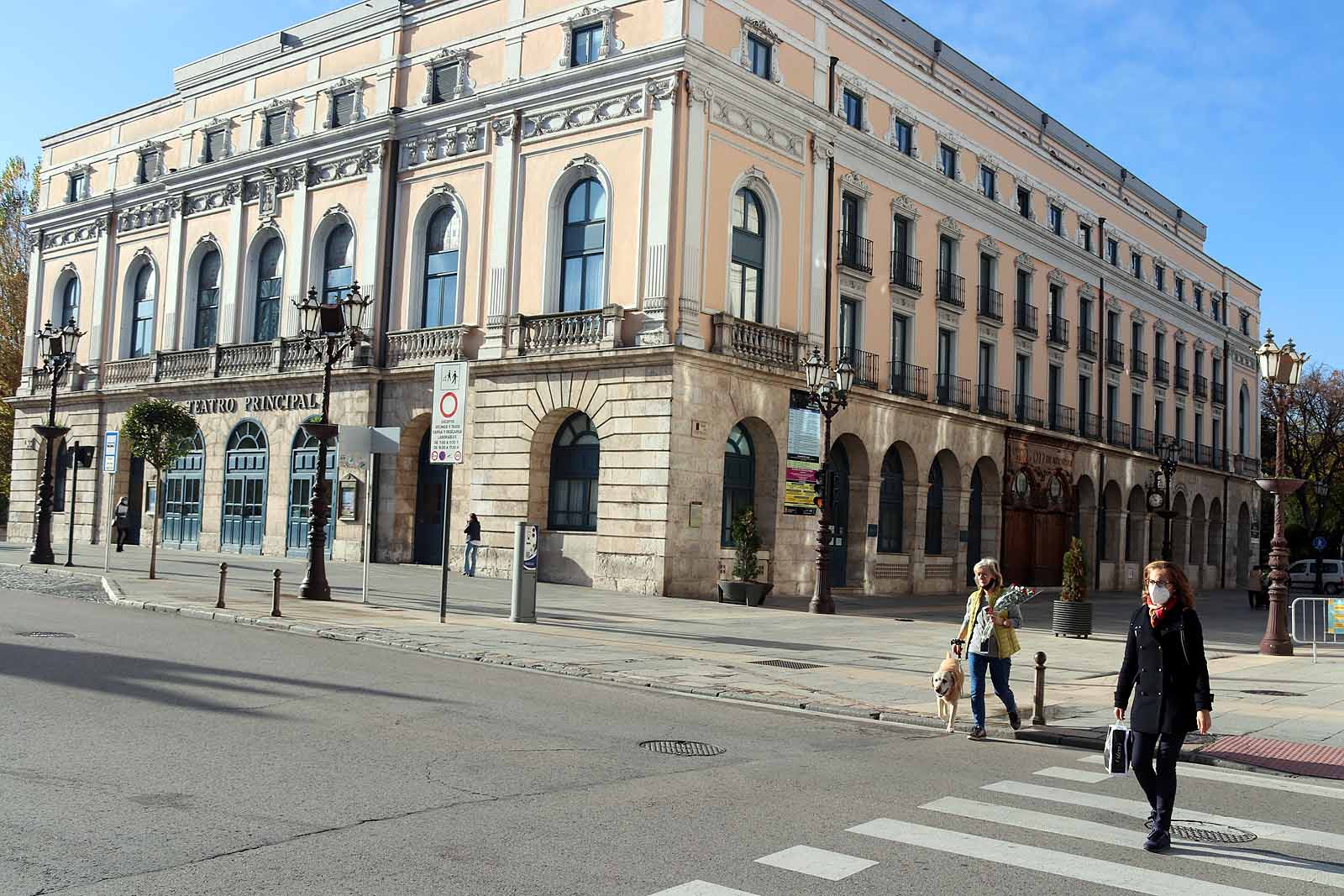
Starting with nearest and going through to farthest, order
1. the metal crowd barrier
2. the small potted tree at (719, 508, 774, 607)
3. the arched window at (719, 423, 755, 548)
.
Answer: the metal crowd barrier → the small potted tree at (719, 508, 774, 607) → the arched window at (719, 423, 755, 548)

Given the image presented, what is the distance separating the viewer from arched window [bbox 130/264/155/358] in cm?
4203

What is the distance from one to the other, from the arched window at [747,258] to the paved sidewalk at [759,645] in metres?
7.47

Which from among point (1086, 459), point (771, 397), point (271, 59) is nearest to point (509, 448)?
point (771, 397)

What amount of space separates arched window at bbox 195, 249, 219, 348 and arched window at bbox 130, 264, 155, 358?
2.79 meters

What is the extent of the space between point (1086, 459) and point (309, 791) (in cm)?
Answer: 4217

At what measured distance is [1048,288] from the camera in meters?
43.7

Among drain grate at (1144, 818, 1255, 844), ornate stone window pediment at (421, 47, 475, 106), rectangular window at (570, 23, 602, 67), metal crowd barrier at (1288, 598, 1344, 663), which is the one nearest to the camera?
drain grate at (1144, 818, 1255, 844)

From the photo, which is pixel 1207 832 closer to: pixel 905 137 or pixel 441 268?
pixel 441 268

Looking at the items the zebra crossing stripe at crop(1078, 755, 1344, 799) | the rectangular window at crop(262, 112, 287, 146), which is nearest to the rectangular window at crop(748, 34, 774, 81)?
the rectangular window at crop(262, 112, 287, 146)

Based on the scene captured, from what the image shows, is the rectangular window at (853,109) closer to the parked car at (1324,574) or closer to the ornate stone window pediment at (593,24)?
the ornate stone window pediment at (593,24)

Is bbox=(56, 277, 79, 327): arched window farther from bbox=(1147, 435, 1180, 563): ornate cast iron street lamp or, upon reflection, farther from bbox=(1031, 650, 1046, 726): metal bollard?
bbox=(1031, 650, 1046, 726): metal bollard

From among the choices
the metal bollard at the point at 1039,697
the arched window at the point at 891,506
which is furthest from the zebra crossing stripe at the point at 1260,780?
the arched window at the point at 891,506

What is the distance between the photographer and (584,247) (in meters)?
29.3

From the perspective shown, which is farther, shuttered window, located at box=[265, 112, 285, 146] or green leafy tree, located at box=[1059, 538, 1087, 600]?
shuttered window, located at box=[265, 112, 285, 146]
